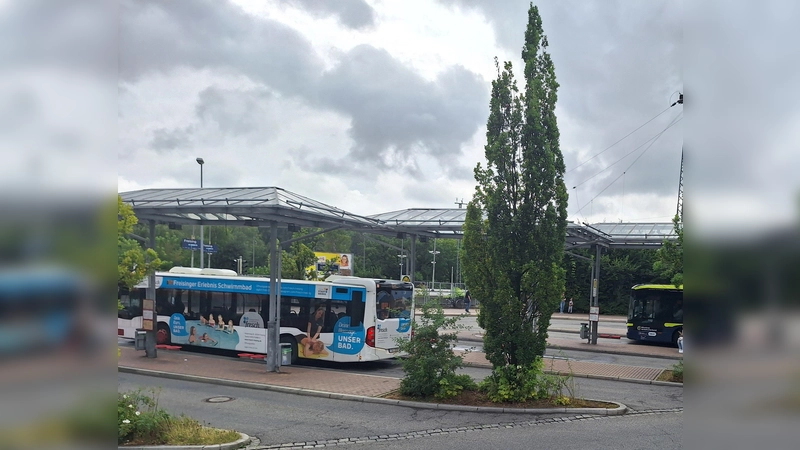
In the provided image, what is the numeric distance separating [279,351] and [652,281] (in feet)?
121

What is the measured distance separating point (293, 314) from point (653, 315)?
54.4 ft

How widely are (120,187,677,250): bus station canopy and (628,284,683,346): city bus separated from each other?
3.70m

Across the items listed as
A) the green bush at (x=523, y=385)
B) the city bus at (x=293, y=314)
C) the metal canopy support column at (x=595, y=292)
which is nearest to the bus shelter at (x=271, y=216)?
the city bus at (x=293, y=314)

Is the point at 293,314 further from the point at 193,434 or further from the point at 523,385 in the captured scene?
the point at 193,434

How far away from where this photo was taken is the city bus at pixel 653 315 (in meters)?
26.0

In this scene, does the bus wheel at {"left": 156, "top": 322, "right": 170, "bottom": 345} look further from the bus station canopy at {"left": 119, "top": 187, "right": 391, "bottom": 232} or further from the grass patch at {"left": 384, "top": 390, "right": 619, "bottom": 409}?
the grass patch at {"left": 384, "top": 390, "right": 619, "bottom": 409}

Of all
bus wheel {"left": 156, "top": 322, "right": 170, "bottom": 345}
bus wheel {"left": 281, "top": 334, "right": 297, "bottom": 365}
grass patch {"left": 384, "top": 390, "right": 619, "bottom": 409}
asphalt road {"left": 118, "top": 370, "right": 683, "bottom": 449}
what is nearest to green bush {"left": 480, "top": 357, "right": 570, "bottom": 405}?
grass patch {"left": 384, "top": 390, "right": 619, "bottom": 409}

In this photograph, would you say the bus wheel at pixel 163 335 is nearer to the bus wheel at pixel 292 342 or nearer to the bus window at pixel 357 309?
the bus wheel at pixel 292 342

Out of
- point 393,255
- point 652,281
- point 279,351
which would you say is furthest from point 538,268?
point 393,255

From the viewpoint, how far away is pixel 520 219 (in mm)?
13148

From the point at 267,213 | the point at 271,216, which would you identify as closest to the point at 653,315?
the point at 271,216

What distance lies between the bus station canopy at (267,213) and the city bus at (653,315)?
3.70m

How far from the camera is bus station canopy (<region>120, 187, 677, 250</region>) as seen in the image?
52.7ft
